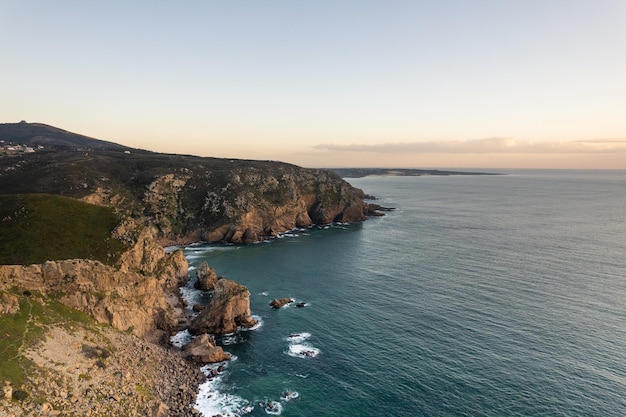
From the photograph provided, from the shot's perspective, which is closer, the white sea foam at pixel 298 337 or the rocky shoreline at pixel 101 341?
the rocky shoreline at pixel 101 341

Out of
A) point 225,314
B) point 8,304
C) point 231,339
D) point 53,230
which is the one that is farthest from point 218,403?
point 53,230

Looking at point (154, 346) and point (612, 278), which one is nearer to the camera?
point (154, 346)

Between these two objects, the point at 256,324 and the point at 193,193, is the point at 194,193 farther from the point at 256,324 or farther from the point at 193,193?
the point at 256,324

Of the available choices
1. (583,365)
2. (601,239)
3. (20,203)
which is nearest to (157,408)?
(20,203)

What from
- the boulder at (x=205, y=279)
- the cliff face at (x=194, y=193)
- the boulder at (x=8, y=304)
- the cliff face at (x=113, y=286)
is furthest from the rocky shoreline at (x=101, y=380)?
the cliff face at (x=194, y=193)

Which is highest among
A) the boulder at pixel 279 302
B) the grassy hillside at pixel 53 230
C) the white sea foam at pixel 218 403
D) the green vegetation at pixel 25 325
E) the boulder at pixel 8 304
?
the grassy hillside at pixel 53 230

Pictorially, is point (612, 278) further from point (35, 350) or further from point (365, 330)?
point (35, 350)

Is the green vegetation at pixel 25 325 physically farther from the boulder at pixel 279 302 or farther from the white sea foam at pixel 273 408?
the boulder at pixel 279 302

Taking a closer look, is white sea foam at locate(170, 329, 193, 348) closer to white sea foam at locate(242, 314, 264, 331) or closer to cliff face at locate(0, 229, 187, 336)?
cliff face at locate(0, 229, 187, 336)
